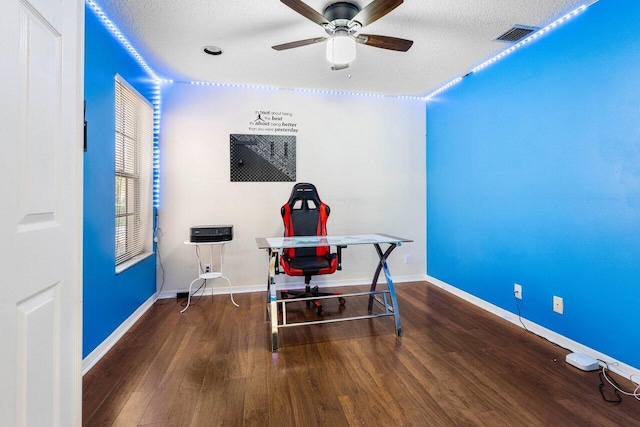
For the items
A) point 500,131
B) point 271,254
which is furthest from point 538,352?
point 271,254

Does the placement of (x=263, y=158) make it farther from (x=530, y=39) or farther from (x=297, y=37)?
(x=530, y=39)

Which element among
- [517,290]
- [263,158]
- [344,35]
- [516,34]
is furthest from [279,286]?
[516,34]

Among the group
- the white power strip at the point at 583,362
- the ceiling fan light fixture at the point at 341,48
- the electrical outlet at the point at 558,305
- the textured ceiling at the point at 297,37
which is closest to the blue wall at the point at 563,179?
the electrical outlet at the point at 558,305

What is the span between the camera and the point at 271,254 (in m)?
2.41

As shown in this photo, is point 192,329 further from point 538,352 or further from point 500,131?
point 500,131

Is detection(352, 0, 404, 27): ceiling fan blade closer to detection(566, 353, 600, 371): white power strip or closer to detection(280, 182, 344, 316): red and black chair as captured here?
detection(280, 182, 344, 316): red and black chair

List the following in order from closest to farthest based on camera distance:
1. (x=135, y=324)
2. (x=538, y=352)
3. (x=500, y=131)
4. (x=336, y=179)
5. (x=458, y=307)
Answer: (x=538, y=352)
(x=135, y=324)
(x=500, y=131)
(x=458, y=307)
(x=336, y=179)

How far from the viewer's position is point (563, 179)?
7.41ft

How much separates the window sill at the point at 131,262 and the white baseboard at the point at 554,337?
351 cm

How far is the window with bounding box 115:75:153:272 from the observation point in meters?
2.56

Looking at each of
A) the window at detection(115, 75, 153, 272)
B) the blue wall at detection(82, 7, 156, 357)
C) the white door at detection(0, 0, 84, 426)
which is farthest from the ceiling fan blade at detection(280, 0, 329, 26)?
the window at detection(115, 75, 153, 272)

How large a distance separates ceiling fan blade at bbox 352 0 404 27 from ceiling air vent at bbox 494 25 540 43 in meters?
1.28

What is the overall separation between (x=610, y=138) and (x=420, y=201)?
2.19 metres

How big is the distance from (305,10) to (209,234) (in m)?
2.19
